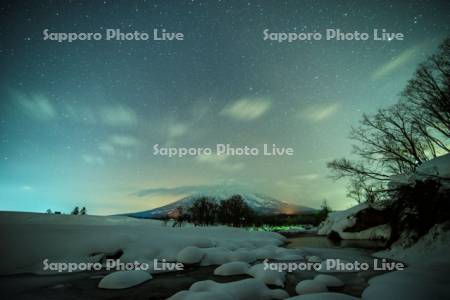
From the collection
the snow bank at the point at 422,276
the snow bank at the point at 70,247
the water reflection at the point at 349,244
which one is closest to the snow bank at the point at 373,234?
the water reflection at the point at 349,244

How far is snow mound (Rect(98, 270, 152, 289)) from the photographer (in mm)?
7059

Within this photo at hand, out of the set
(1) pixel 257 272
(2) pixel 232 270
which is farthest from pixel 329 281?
(2) pixel 232 270

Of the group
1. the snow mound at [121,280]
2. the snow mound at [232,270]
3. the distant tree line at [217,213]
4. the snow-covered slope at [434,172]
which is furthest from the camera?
the distant tree line at [217,213]

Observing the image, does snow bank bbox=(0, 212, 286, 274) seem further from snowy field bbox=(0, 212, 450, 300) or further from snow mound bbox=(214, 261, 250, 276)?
snow mound bbox=(214, 261, 250, 276)

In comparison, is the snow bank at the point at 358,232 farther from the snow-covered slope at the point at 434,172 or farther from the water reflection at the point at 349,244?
the snow-covered slope at the point at 434,172

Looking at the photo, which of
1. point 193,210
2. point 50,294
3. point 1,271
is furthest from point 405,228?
point 193,210

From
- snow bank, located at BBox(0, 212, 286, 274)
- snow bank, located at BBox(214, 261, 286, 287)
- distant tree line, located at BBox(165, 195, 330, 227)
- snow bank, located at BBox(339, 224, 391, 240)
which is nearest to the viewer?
snow bank, located at BBox(214, 261, 286, 287)

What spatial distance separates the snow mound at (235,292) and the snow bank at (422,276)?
6.98ft

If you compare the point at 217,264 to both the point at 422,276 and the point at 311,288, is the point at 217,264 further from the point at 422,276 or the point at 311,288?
the point at 422,276

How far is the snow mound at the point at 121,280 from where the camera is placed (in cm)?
706

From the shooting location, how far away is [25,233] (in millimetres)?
10484

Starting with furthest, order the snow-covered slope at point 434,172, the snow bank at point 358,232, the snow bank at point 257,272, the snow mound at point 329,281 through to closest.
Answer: the snow bank at point 358,232, the snow-covered slope at point 434,172, the snow bank at point 257,272, the snow mound at point 329,281

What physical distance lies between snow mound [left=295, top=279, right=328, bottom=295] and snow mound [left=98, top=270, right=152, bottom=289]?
458 centimetres

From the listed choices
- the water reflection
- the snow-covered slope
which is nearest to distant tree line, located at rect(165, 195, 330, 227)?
the water reflection
